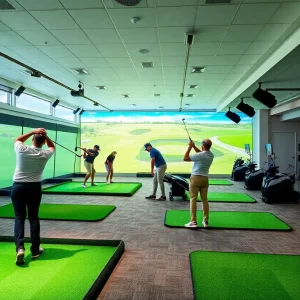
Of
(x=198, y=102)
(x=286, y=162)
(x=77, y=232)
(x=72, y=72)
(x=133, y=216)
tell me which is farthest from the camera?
(x=286, y=162)

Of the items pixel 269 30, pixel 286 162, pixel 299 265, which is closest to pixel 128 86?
pixel 269 30

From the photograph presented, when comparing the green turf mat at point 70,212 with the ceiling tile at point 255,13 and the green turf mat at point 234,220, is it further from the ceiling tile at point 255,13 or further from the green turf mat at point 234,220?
the ceiling tile at point 255,13

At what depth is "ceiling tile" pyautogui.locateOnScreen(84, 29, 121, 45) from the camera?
4836mm

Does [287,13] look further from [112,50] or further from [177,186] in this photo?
[177,186]

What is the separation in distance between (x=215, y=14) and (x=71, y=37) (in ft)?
8.40

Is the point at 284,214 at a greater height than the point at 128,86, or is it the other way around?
the point at 128,86

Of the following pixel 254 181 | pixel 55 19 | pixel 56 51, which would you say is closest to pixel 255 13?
pixel 55 19

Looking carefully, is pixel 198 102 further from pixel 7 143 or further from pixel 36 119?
pixel 7 143

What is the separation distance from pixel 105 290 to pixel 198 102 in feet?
33.7

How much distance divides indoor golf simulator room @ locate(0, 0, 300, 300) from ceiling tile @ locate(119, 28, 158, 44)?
33 millimetres

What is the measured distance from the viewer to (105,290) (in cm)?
276

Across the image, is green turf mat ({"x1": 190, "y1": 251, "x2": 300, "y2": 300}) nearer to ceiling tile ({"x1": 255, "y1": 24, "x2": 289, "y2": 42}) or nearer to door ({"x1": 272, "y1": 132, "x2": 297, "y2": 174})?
ceiling tile ({"x1": 255, "y1": 24, "x2": 289, "y2": 42})

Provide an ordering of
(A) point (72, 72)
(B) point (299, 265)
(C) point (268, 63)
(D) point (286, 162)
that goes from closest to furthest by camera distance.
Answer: (B) point (299, 265) → (C) point (268, 63) → (A) point (72, 72) → (D) point (286, 162)

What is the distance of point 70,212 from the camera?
6023 mm
